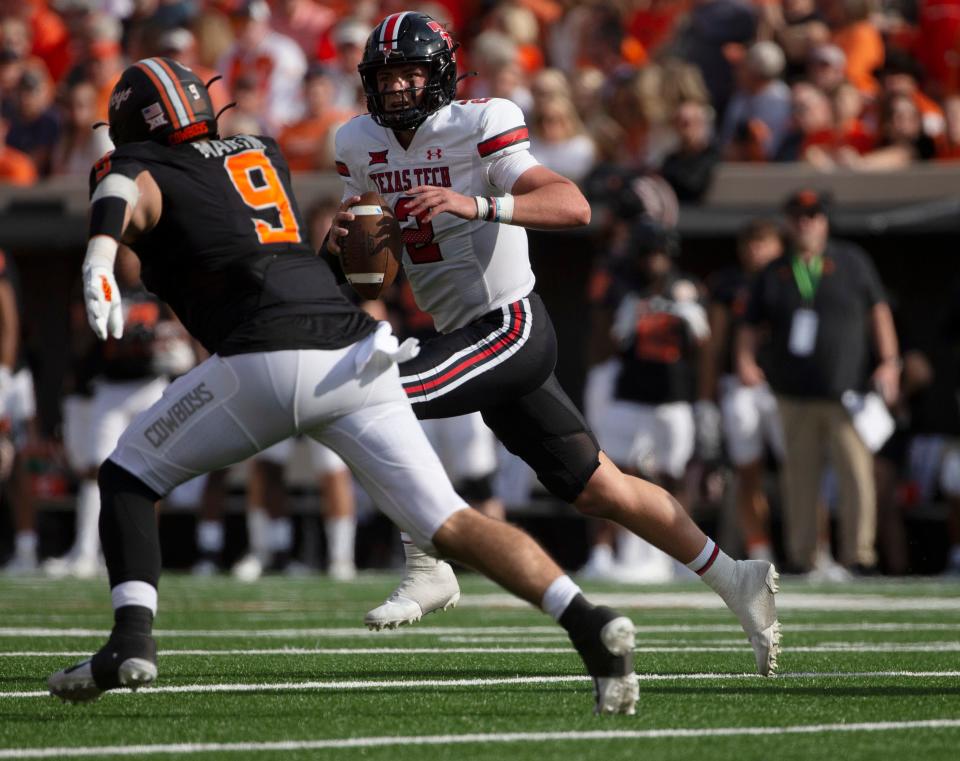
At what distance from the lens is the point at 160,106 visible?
4395mm

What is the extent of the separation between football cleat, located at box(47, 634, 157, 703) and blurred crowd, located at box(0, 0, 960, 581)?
6.32m

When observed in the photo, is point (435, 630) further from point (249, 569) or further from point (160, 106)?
point (249, 569)

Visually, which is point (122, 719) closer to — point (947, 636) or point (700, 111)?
point (947, 636)

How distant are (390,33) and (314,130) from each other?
7515mm

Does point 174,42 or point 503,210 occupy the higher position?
point 174,42

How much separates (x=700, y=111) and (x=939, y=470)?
2.70 metres

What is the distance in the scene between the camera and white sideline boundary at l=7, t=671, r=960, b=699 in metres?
4.64

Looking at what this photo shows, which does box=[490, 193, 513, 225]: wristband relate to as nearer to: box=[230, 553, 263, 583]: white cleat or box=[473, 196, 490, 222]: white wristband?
box=[473, 196, 490, 222]: white wristband

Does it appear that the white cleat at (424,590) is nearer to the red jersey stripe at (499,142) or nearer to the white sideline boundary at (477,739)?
the red jersey stripe at (499,142)

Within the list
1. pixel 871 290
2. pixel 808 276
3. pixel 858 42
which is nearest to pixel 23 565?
pixel 808 276

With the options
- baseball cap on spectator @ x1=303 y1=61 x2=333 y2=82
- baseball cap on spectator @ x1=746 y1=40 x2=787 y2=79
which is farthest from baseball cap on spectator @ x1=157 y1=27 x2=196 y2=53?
baseball cap on spectator @ x1=746 y1=40 x2=787 y2=79

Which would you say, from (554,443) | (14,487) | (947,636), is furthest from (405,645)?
(14,487)

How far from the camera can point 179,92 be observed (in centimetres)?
441

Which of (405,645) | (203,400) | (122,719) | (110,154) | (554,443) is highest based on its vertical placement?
(110,154)
